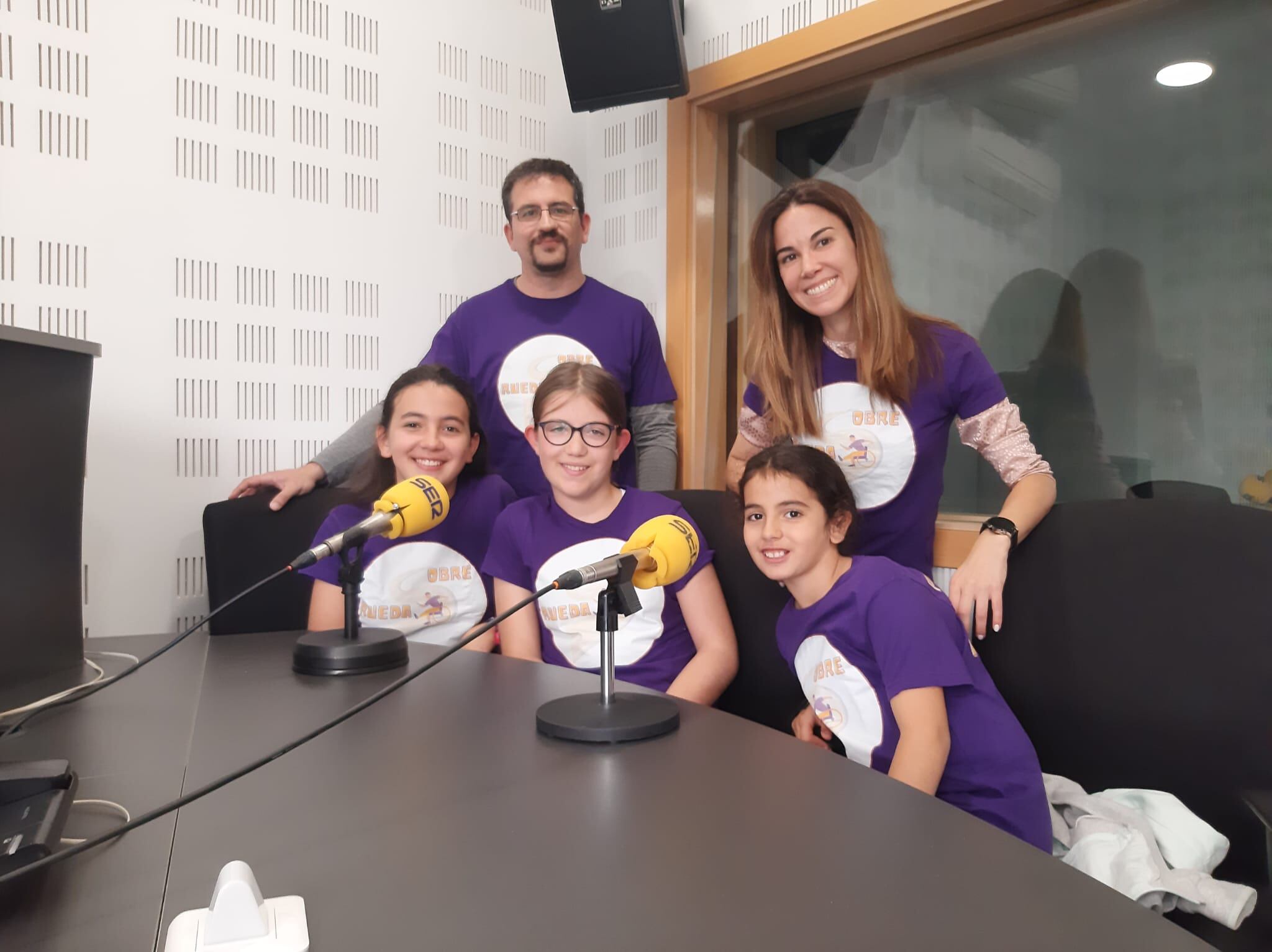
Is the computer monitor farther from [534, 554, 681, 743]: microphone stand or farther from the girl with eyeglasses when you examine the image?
the girl with eyeglasses

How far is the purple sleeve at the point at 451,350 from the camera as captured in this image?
105 inches

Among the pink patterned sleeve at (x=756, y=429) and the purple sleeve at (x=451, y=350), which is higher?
the purple sleeve at (x=451, y=350)

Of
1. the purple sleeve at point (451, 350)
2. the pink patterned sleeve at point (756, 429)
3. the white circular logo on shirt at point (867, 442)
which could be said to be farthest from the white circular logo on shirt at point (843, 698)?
the purple sleeve at point (451, 350)

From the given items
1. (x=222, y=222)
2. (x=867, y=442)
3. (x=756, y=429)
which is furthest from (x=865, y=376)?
(x=222, y=222)

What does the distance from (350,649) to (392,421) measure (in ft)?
2.81

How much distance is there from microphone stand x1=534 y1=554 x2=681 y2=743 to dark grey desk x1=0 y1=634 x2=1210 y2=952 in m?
0.02

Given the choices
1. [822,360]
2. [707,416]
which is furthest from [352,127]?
[822,360]

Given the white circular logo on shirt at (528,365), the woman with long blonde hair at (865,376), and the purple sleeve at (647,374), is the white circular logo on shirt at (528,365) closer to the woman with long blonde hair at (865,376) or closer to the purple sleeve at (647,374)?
the purple sleeve at (647,374)

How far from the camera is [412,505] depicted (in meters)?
1.36

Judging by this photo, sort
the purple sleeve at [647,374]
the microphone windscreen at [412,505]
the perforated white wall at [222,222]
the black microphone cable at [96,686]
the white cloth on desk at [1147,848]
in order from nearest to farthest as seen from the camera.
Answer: the black microphone cable at [96,686], the white cloth on desk at [1147,848], the microphone windscreen at [412,505], the perforated white wall at [222,222], the purple sleeve at [647,374]

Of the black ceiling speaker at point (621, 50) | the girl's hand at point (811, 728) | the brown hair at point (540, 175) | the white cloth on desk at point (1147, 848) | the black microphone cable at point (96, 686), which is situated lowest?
the white cloth on desk at point (1147, 848)

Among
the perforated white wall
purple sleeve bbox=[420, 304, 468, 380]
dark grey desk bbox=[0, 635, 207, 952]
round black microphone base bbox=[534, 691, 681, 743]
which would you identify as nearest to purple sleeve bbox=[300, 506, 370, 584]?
dark grey desk bbox=[0, 635, 207, 952]

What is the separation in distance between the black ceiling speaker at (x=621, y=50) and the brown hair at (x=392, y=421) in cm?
106

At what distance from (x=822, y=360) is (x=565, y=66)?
50.5 inches
